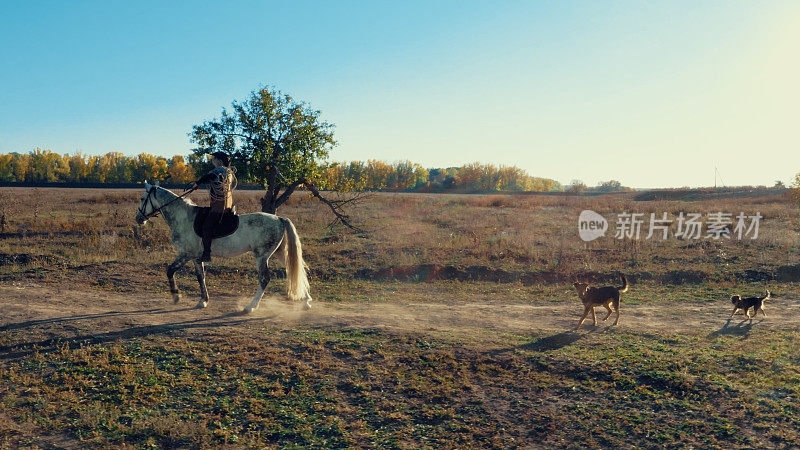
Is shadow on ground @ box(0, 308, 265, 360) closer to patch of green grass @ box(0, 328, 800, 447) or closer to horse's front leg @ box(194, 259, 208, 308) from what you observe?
patch of green grass @ box(0, 328, 800, 447)

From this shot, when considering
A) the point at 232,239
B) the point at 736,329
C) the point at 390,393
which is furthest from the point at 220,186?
the point at 736,329

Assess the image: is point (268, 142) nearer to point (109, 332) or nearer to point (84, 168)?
point (109, 332)

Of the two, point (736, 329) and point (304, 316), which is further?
point (736, 329)

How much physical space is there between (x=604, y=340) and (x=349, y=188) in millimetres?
12484

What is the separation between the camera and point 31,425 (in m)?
6.36

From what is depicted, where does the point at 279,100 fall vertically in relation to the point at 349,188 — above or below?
above

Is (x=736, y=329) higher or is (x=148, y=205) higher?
(x=148, y=205)

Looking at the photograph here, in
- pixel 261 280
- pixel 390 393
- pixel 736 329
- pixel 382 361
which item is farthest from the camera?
pixel 736 329

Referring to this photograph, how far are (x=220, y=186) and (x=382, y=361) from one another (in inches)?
232

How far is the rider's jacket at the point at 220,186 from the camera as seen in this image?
10836 mm

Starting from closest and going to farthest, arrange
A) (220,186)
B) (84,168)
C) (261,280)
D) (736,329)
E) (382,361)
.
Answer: (382,361) < (220,186) < (261,280) < (736,329) < (84,168)

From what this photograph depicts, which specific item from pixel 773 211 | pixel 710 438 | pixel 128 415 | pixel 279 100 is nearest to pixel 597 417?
pixel 710 438

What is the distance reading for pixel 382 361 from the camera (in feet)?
28.4

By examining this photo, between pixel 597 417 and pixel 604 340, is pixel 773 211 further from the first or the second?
pixel 597 417
